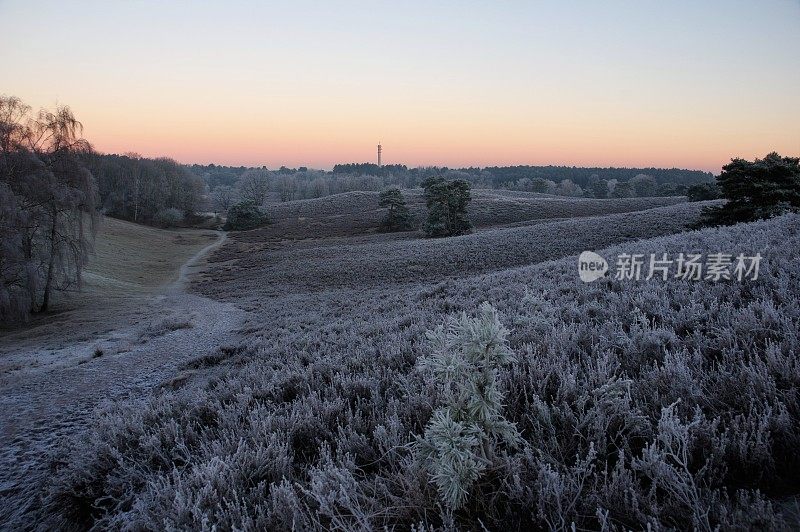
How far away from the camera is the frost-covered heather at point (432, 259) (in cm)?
2797

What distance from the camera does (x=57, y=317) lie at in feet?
64.3

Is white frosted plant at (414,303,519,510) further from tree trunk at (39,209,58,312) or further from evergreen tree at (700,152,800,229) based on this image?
tree trunk at (39,209,58,312)

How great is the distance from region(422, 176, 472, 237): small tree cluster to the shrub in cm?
3602

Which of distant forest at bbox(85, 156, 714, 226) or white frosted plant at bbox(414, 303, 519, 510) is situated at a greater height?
distant forest at bbox(85, 156, 714, 226)

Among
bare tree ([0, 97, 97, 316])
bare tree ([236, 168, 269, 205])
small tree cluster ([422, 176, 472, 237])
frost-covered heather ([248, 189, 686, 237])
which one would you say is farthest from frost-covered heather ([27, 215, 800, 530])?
bare tree ([236, 168, 269, 205])

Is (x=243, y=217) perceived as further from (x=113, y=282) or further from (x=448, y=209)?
(x=113, y=282)

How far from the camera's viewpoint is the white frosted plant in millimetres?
2195

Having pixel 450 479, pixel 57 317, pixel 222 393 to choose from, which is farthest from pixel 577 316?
pixel 57 317

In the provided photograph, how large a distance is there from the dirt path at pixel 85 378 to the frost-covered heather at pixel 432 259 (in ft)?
32.0

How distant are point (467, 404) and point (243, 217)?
7449 centimetres

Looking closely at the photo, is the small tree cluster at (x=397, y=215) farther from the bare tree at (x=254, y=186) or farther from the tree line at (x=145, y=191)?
the bare tree at (x=254, y=186)

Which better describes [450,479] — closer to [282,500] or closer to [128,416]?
[282,500]

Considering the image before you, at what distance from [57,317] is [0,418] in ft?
53.5

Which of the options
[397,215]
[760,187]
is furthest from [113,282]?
[760,187]
